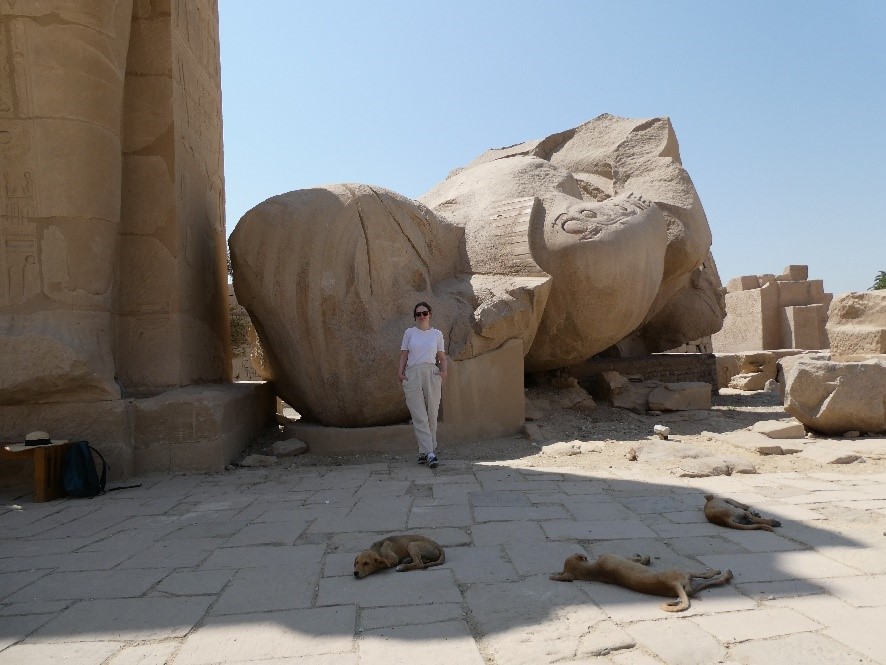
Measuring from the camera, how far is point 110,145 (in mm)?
4496

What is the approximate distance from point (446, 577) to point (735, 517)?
1.34m

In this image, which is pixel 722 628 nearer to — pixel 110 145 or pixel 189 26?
pixel 110 145

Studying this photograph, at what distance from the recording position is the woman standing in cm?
472

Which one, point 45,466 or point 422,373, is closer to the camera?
point 45,466

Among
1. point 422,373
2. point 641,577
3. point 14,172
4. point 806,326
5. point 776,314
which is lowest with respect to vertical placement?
point 641,577

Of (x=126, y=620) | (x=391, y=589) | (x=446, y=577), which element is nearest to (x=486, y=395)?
(x=446, y=577)

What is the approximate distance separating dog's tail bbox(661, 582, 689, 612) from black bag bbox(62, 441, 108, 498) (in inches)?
136

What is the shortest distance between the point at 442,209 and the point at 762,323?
1190 centimetres

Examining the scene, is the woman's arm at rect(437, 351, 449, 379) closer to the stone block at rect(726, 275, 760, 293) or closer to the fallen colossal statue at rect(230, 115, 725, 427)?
the fallen colossal statue at rect(230, 115, 725, 427)

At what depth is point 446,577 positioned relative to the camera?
2354mm

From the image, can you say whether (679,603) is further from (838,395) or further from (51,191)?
(51,191)

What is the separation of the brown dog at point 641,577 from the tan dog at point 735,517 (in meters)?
0.68

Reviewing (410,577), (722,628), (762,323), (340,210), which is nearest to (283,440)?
(340,210)

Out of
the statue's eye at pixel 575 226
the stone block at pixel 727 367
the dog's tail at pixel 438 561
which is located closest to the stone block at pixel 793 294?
the stone block at pixel 727 367
